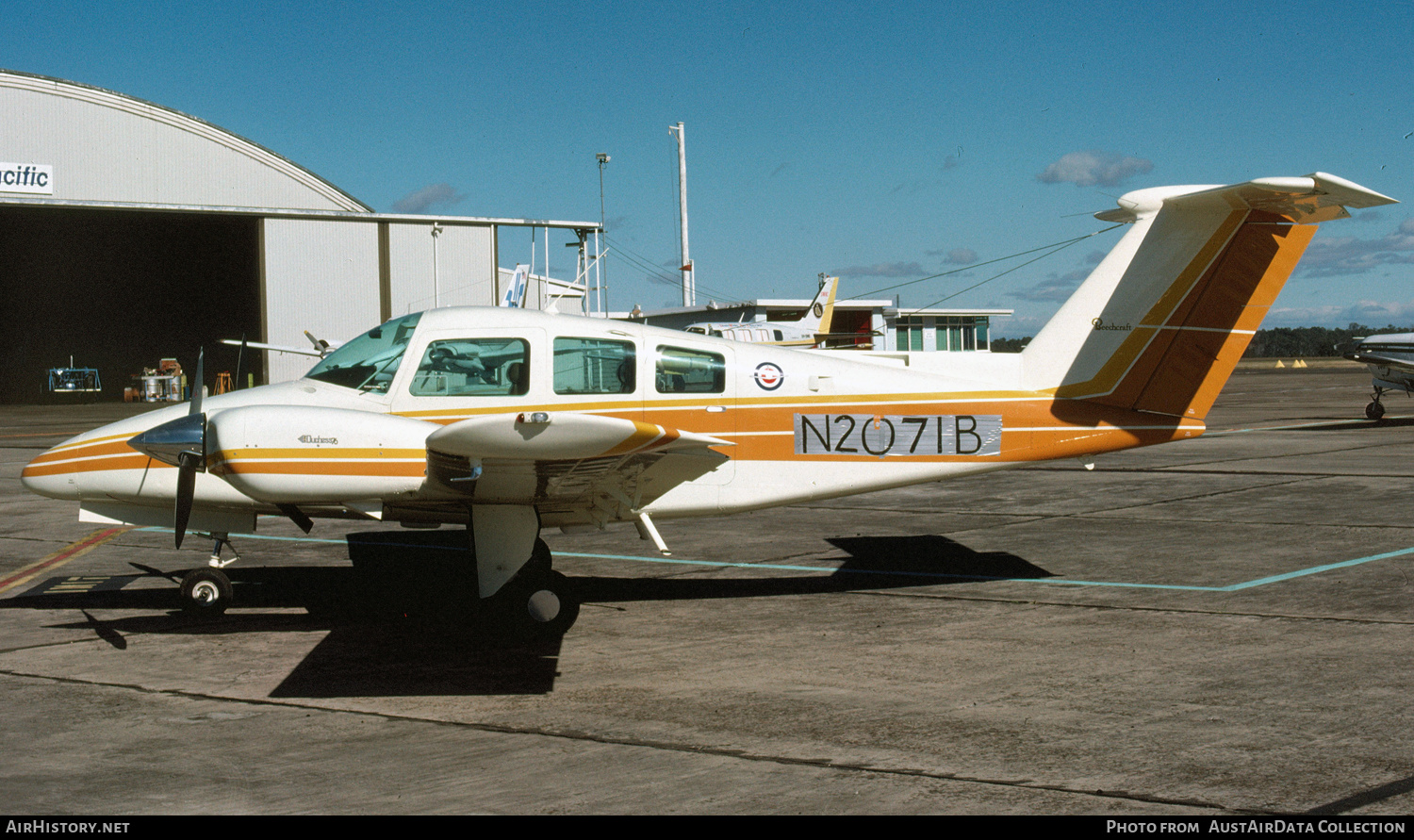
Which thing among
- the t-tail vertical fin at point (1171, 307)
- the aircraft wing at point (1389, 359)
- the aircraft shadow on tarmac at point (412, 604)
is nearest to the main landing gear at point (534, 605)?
the aircraft shadow on tarmac at point (412, 604)

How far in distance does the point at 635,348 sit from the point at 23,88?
1767 inches

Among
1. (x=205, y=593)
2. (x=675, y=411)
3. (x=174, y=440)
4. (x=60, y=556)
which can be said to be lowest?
(x=60, y=556)

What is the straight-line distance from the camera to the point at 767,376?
9039 mm

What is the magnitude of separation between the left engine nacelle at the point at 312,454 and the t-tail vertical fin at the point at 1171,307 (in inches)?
214

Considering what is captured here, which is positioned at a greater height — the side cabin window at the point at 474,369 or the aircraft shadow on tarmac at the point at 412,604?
the side cabin window at the point at 474,369

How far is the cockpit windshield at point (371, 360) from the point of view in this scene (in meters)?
8.50

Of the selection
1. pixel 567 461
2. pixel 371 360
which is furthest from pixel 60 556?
pixel 567 461

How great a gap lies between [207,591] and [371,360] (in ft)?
7.52

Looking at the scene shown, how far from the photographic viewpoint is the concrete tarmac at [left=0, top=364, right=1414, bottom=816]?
4.89 metres

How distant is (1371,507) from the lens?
13453mm

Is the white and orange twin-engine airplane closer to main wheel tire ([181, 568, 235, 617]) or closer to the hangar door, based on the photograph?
main wheel tire ([181, 568, 235, 617])

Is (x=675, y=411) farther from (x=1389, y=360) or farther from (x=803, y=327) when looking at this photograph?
(x=803, y=327)

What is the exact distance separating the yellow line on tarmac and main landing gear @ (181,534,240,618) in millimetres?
979

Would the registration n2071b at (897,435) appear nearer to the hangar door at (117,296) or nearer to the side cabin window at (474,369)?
the side cabin window at (474,369)
